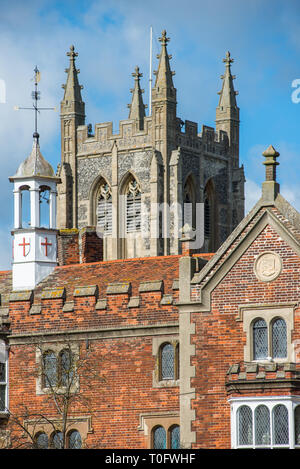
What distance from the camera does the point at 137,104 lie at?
127 metres

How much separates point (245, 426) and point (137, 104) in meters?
85.4

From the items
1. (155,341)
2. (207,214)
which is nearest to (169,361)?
(155,341)

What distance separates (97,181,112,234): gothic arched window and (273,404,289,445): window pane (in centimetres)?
8378

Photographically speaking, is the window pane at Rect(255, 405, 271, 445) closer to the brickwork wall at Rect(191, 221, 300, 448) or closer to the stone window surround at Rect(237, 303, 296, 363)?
the brickwork wall at Rect(191, 221, 300, 448)

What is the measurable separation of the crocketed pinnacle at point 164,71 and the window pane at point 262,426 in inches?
3155

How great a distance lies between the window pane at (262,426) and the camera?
42250 mm

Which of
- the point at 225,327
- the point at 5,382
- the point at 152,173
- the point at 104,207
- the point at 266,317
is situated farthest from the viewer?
the point at 104,207

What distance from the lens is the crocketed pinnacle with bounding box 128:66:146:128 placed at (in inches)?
4917

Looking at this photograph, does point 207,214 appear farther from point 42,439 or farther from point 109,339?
point 109,339

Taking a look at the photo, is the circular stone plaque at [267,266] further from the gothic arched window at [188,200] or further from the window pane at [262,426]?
the gothic arched window at [188,200]

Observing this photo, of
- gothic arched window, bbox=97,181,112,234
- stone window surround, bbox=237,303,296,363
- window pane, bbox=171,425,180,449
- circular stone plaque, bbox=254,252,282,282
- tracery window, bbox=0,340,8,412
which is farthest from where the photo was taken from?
gothic arched window, bbox=97,181,112,234

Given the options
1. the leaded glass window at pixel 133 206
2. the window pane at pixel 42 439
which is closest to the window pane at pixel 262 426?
the window pane at pixel 42 439

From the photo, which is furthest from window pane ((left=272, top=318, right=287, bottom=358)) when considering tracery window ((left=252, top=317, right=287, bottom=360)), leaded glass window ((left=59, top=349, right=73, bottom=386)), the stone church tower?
the stone church tower
